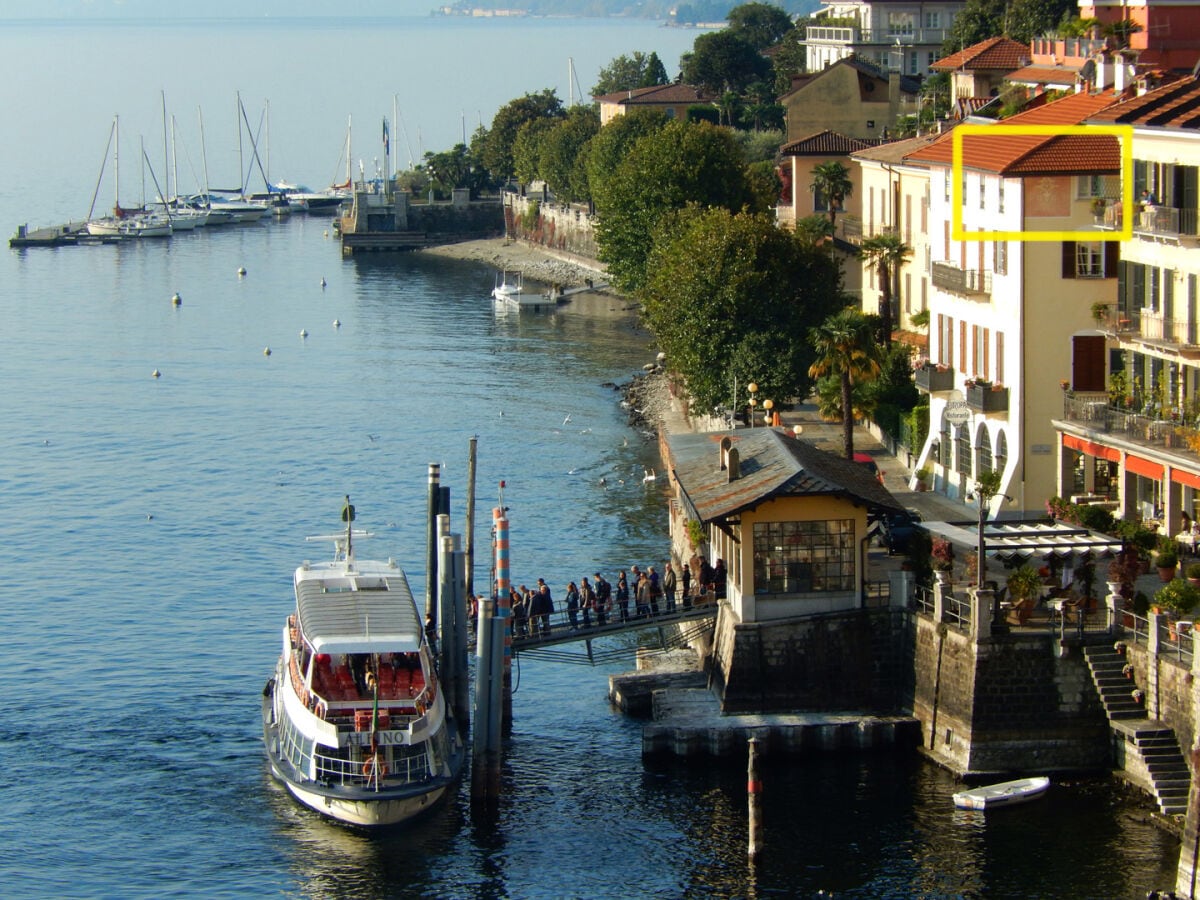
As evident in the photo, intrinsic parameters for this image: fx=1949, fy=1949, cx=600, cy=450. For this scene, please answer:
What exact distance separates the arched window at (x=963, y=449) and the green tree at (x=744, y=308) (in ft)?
55.3

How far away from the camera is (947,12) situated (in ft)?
546

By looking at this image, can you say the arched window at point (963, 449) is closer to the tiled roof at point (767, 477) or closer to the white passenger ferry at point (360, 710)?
the tiled roof at point (767, 477)

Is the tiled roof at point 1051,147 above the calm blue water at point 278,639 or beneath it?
above

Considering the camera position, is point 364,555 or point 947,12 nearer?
point 364,555

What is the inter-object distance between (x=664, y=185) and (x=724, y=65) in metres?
78.4

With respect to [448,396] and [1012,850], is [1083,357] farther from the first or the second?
[448,396]

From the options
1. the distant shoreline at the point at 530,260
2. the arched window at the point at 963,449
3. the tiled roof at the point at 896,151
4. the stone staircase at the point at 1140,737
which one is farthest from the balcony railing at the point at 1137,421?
the distant shoreline at the point at 530,260

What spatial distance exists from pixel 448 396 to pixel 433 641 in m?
58.3

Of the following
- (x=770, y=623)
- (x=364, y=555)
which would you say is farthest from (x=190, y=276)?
(x=770, y=623)

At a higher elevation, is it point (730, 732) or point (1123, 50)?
point (1123, 50)

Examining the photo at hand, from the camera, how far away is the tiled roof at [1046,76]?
269 ft

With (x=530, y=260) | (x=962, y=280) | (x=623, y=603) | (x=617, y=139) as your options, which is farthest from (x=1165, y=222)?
(x=530, y=260)

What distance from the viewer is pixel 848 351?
68062 mm

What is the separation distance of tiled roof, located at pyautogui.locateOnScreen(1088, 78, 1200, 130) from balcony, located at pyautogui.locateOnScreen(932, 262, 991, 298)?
6095mm
